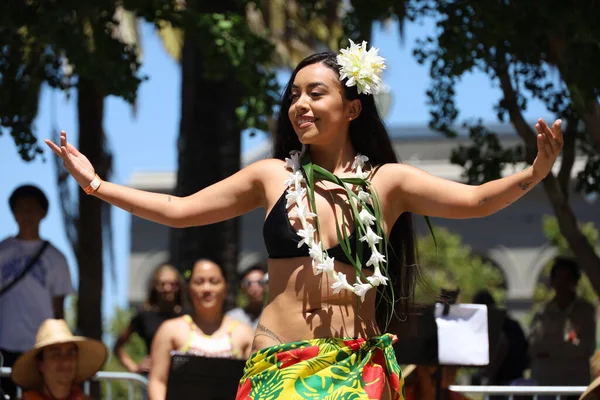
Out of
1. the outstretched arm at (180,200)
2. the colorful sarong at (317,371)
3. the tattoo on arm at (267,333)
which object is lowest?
the colorful sarong at (317,371)

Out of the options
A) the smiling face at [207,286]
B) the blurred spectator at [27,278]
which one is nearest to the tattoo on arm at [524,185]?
the smiling face at [207,286]

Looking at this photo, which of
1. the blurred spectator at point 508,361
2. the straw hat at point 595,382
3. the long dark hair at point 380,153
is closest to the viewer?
the long dark hair at point 380,153

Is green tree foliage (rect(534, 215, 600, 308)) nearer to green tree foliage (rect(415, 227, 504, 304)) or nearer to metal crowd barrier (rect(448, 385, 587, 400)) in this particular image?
green tree foliage (rect(415, 227, 504, 304))

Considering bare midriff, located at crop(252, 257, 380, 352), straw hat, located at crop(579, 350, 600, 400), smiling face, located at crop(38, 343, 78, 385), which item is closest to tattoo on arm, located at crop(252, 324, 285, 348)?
bare midriff, located at crop(252, 257, 380, 352)

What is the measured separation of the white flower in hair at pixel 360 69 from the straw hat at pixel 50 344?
127 inches

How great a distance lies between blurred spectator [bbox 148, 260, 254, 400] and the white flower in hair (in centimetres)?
300

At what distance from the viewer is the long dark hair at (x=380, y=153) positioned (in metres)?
4.34

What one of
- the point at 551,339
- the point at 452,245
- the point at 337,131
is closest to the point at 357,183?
the point at 337,131

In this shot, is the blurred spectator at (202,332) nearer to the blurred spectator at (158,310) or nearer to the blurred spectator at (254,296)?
the blurred spectator at (158,310)

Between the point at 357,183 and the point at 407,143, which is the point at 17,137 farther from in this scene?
the point at 407,143

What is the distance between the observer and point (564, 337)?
842 cm

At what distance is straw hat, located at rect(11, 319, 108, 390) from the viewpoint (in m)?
6.73

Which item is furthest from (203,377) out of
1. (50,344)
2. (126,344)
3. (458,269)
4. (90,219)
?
(458,269)

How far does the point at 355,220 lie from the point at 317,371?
0.55 m
